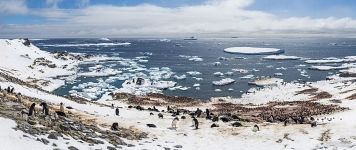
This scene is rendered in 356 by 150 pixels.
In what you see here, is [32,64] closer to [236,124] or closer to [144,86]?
[144,86]

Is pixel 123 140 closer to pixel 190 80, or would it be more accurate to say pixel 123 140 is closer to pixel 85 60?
pixel 190 80

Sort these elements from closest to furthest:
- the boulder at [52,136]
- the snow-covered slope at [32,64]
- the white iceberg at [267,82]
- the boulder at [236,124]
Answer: the boulder at [52,136] < the boulder at [236,124] < the snow-covered slope at [32,64] < the white iceberg at [267,82]

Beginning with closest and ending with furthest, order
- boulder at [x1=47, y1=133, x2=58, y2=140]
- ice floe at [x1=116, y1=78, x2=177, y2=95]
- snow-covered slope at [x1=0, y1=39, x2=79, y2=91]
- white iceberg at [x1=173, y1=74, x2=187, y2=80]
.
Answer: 1. boulder at [x1=47, y1=133, x2=58, y2=140]
2. ice floe at [x1=116, y1=78, x2=177, y2=95]
3. snow-covered slope at [x1=0, y1=39, x2=79, y2=91]
4. white iceberg at [x1=173, y1=74, x2=187, y2=80]

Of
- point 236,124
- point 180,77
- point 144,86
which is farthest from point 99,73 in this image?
point 236,124

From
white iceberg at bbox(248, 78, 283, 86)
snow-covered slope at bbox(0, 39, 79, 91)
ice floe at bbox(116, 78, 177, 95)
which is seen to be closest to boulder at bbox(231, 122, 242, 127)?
ice floe at bbox(116, 78, 177, 95)

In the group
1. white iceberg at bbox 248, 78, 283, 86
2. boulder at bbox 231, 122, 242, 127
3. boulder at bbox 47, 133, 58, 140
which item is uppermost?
boulder at bbox 47, 133, 58, 140

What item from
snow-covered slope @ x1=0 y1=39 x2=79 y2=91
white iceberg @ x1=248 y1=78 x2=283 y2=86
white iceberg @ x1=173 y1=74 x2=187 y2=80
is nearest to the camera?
snow-covered slope @ x1=0 y1=39 x2=79 y2=91

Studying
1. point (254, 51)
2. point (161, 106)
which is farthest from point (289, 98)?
point (254, 51)

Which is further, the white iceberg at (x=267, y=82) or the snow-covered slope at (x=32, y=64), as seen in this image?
the white iceberg at (x=267, y=82)

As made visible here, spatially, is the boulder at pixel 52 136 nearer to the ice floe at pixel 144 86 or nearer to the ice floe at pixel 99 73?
the ice floe at pixel 144 86

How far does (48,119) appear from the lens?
25.7 metres

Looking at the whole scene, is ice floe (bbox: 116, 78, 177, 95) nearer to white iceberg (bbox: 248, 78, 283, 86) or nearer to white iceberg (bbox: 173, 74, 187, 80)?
white iceberg (bbox: 173, 74, 187, 80)

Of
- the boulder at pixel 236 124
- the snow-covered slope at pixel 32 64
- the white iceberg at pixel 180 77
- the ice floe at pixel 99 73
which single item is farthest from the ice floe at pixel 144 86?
the boulder at pixel 236 124

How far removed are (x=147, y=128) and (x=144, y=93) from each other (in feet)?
149
